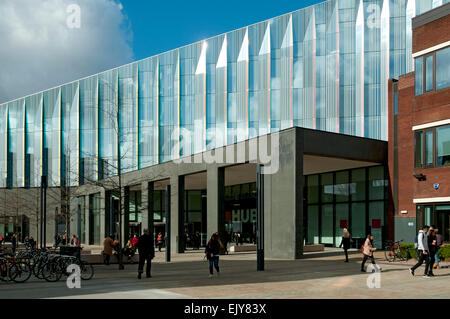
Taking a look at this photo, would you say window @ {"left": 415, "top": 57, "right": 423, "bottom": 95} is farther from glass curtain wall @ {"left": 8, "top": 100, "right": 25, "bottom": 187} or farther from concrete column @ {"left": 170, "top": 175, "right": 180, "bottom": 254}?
glass curtain wall @ {"left": 8, "top": 100, "right": 25, "bottom": 187}

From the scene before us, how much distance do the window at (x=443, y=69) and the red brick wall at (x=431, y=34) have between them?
2.03ft

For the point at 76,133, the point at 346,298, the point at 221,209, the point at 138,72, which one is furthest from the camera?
the point at 76,133

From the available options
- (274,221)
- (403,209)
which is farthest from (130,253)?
(403,209)

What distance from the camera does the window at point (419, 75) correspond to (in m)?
25.1

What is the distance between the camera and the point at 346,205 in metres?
34.6

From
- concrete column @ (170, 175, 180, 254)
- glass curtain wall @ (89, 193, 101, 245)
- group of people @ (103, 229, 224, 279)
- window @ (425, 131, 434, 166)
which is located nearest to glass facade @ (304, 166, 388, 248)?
window @ (425, 131, 434, 166)

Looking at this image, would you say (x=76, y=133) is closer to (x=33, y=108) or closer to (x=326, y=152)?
(x=33, y=108)

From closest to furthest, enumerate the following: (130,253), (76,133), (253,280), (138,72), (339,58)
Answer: (253,280), (130,253), (339,58), (138,72), (76,133)

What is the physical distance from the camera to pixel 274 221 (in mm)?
26516

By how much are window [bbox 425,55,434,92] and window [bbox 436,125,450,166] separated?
2.17 metres

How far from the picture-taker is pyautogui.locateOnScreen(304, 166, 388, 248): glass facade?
31.9 metres

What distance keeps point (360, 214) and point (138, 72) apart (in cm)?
3491

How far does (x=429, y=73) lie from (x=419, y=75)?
636mm

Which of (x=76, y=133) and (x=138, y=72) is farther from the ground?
(x=138, y=72)
